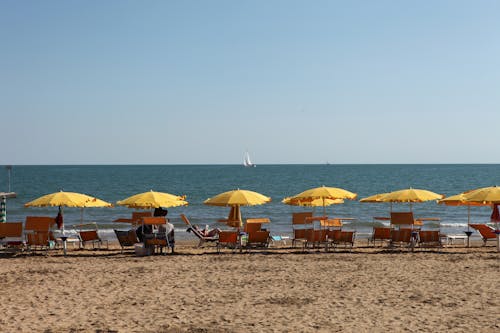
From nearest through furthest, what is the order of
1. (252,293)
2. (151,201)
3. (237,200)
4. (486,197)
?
1. (252,293)
2. (486,197)
3. (237,200)
4. (151,201)

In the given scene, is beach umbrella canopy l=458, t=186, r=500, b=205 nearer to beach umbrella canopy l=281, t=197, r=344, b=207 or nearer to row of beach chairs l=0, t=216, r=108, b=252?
beach umbrella canopy l=281, t=197, r=344, b=207

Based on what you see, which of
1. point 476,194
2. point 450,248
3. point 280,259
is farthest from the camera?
point 450,248

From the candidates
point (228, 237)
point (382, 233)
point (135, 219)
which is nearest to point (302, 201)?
point (382, 233)

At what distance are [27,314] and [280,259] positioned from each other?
6.66 m

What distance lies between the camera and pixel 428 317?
7.71 metres

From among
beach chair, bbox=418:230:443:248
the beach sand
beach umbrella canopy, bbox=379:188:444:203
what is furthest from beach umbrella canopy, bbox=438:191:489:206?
the beach sand

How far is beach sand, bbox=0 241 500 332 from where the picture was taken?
747 centimetres

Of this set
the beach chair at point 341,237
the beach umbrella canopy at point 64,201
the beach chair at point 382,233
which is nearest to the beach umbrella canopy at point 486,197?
the beach chair at point 382,233

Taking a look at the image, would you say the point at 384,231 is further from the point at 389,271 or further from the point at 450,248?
the point at 389,271

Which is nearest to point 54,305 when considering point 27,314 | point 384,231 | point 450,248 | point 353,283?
point 27,314

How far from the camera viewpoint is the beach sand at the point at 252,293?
7.47m

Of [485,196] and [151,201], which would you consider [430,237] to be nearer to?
[485,196]

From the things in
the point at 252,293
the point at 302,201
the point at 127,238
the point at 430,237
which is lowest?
the point at 252,293

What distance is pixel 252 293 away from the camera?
9453 millimetres
